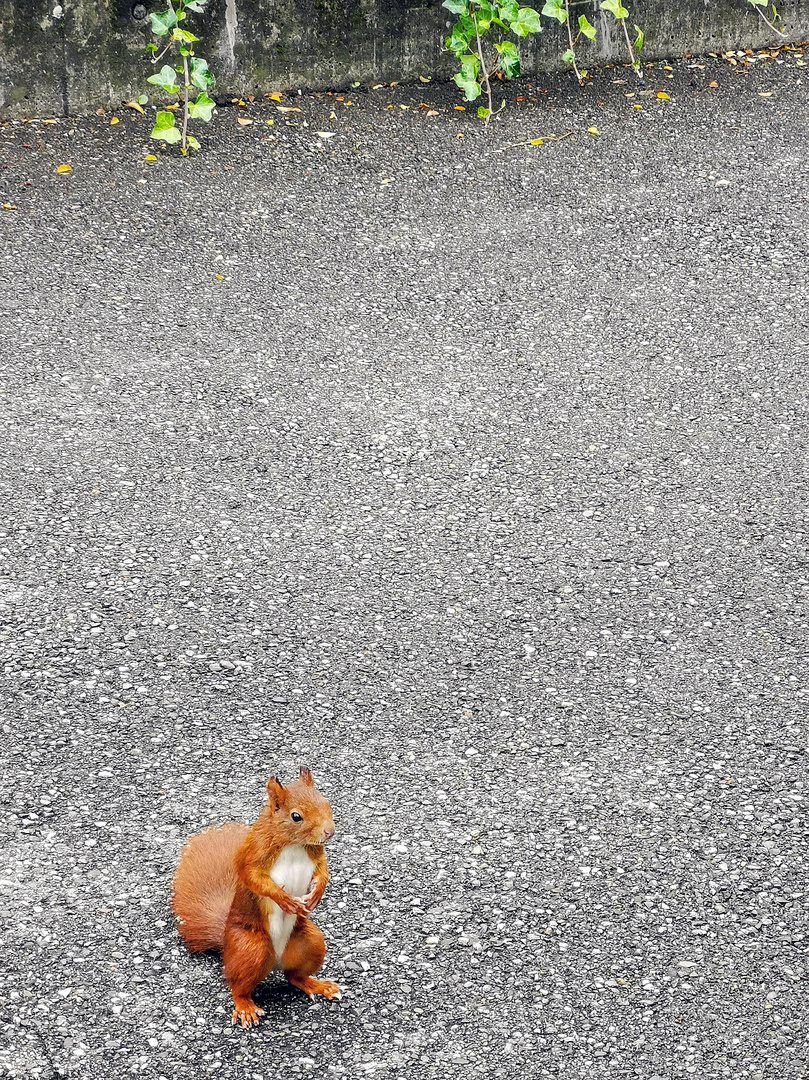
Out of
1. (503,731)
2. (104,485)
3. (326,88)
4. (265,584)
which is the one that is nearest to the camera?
(503,731)

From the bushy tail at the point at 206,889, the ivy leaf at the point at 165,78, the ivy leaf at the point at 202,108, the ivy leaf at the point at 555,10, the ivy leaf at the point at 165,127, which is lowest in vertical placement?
the bushy tail at the point at 206,889

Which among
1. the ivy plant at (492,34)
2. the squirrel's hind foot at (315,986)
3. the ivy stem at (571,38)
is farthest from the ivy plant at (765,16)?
the squirrel's hind foot at (315,986)

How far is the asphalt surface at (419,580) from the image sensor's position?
281 centimetres

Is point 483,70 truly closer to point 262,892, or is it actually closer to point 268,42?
point 268,42

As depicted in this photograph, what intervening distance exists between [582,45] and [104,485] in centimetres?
456

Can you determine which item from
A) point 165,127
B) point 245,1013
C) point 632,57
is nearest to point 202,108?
point 165,127

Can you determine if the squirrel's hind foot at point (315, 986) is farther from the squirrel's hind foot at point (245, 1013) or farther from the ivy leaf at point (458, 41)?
the ivy leaf at point (458, 41)

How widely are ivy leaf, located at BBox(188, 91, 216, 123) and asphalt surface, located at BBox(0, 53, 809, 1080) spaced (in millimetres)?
178

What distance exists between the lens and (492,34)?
272 inches

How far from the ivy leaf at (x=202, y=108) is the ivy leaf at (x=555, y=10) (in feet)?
6.59

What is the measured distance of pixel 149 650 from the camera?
370 centimetres

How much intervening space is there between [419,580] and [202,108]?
3523 millimetres

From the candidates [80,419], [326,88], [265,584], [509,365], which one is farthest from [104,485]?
[326,88]

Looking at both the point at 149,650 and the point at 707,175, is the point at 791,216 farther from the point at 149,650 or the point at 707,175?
the point at 149,650
